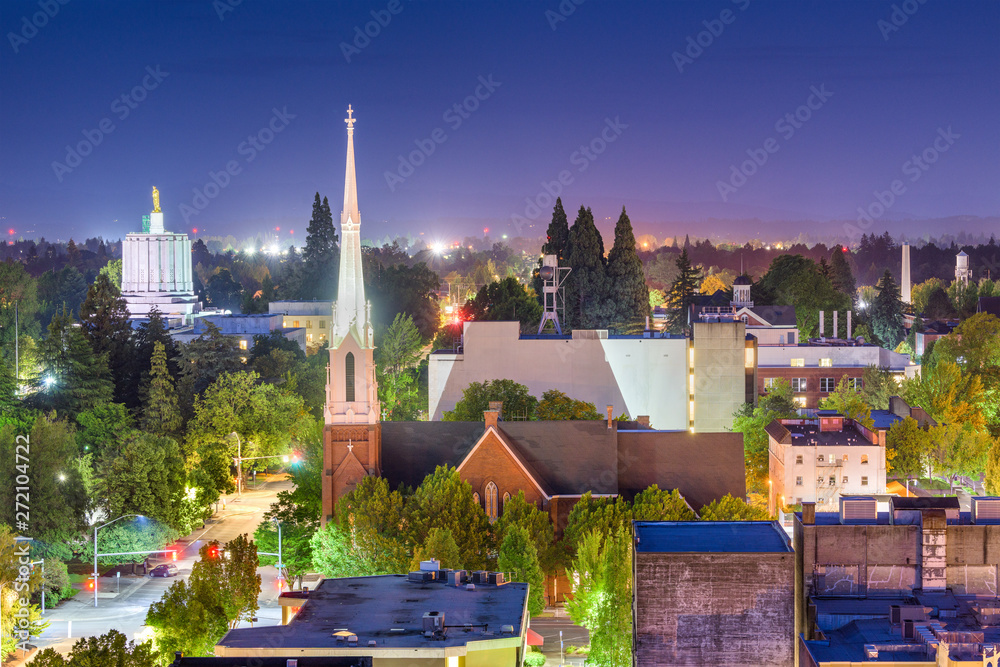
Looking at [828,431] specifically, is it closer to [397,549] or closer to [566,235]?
[397,549]

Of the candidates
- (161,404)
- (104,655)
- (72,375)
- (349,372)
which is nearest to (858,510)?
(104,655)

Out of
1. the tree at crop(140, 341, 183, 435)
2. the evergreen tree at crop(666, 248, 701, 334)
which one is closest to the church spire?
the tree at crop(140, 341, 183, 435)

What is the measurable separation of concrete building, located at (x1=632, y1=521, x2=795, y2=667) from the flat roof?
1.54ft

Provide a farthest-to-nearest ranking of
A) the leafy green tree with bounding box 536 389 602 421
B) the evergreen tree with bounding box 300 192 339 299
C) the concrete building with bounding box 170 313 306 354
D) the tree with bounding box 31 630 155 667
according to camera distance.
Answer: the evergreen tree with bounding box 300 192 339 299
the concrete building with bounding box 170 313 306 354
the leafy green tree with bounding box 536 389 602 421
the tree with bounding box 31 630 155 667

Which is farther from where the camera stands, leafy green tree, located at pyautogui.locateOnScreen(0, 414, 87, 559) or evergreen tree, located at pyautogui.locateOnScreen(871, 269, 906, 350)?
evergreen tree, located at pyautogui.locateOnScreen(871, 269, 906, 350)

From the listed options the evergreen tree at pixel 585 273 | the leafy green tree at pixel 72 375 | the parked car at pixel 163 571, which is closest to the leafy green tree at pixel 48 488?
the parked car at pixel 163 571

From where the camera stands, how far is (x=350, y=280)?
65062 millimetres

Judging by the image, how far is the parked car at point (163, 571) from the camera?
221ft

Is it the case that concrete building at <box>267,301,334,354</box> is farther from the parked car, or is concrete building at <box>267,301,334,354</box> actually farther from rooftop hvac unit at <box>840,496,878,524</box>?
rooftop hvac unit at <box>840,496,878,524</box>

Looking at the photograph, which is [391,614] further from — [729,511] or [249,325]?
[249,325]

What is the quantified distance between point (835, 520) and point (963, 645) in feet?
29.4

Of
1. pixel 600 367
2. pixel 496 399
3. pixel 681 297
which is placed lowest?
pixel 496 399

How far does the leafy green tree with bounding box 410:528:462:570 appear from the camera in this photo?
52.2 metres

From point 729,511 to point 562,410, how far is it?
2674cm
